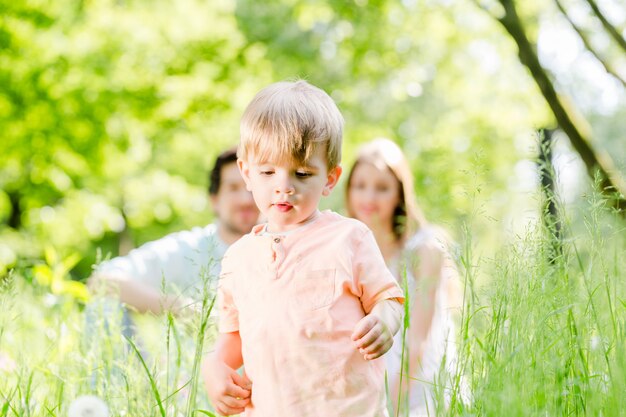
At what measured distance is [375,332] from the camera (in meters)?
1.70

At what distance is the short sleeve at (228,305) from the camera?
1.99 m

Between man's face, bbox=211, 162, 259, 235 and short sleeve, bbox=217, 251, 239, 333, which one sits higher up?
man's face, bbox=211, 162, 259, 235

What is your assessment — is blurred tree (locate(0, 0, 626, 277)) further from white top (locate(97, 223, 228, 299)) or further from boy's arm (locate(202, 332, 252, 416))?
boy's arm (locate(202, 332, 252, 416))

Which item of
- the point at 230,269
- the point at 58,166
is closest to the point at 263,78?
the point at 58,166

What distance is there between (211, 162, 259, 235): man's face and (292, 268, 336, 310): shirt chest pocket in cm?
258

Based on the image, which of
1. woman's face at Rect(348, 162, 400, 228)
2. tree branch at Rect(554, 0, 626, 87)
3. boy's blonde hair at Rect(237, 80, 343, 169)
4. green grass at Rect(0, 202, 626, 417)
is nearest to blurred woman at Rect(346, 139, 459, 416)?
woman's face at Rect(348, 162, 400, 228)

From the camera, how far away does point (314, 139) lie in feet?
5.98

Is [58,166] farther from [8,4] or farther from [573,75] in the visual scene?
[573,75]

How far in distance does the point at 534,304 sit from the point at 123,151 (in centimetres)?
1042

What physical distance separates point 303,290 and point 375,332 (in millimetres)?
201

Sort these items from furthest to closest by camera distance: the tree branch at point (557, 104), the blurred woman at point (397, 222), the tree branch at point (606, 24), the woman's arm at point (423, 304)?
the tree branch at point (557, 104) < the tree branch at point (606, 24) < the blurred woman at point (397, 222) < the woman's arm at point (423, 304)

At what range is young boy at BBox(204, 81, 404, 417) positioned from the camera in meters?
1.77

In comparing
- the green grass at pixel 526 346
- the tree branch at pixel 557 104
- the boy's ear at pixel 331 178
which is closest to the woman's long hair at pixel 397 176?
the green grass at pixel 526 346

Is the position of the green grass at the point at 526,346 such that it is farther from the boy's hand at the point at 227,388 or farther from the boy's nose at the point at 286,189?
the boy's nose at the point at 286,189
